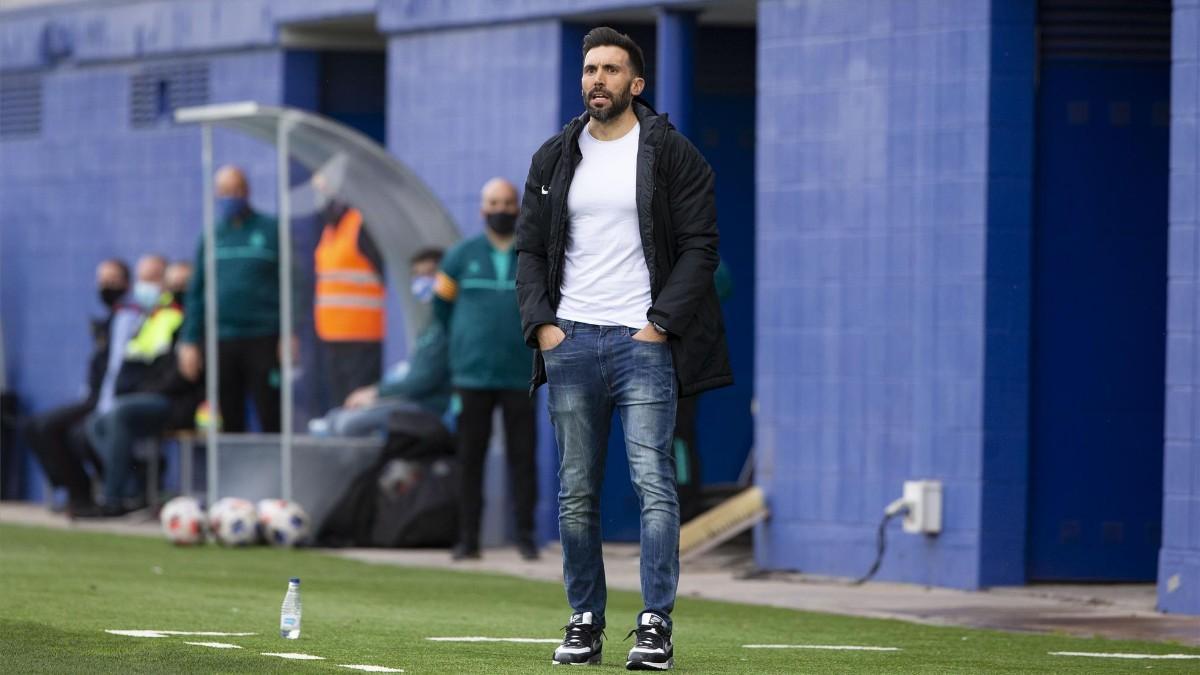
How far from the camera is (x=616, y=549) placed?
16.0 m

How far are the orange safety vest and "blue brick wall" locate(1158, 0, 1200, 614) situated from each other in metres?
6.50

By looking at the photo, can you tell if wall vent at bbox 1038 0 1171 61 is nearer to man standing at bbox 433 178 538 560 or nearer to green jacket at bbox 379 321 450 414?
man standing at bbox 433 178 538 560

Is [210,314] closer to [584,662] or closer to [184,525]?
[184,525]

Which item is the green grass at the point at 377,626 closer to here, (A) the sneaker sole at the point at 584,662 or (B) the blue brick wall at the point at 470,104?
(A) the sneaker sole at the point at 584,662

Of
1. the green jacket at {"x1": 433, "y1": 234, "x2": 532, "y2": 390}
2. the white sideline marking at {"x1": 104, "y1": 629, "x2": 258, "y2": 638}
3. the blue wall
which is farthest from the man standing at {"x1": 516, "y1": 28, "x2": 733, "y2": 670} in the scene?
the green jacket at {"x1": 433, "y1": 234, "x2": 532, "y2": 390}

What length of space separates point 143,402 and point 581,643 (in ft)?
35.4

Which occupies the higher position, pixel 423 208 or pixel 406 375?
pixel 423 208

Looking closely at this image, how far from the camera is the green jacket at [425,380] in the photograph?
53.0ft

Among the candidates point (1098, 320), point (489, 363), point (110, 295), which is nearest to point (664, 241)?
point (1098, 320)

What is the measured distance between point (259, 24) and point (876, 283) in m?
6.88

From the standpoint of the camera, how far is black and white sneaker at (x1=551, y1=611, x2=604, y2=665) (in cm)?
778

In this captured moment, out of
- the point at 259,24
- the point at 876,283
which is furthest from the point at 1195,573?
the point at 259,24

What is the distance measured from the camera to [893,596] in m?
12.6

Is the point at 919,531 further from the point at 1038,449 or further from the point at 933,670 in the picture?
the point at 933,670
